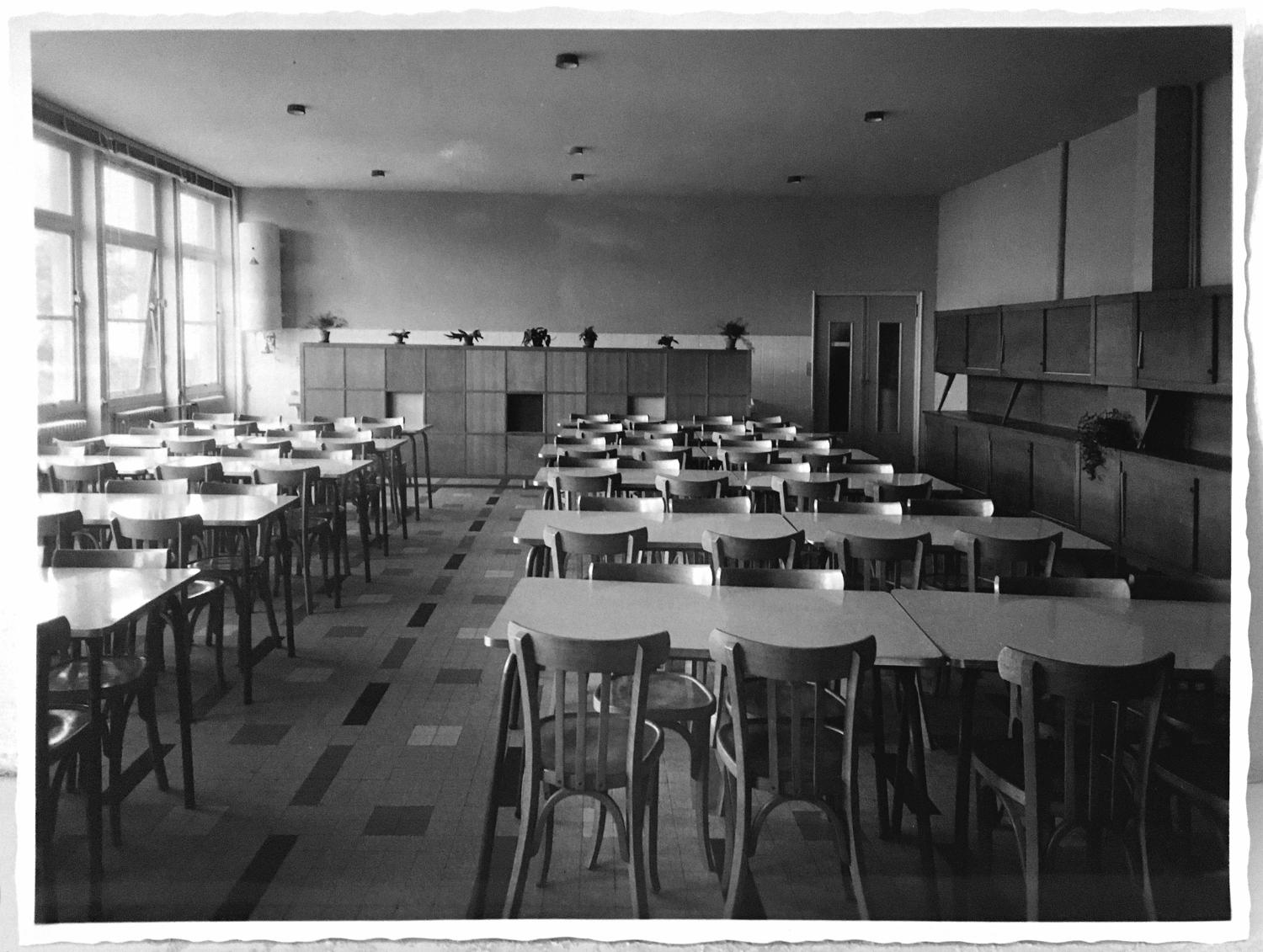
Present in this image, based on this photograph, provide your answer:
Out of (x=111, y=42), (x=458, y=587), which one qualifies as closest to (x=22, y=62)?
(x=111, y=42)

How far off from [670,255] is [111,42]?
431 inches

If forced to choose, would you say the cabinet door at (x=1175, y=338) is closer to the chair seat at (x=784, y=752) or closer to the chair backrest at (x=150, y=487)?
the chair seat at (x=784, y=752)

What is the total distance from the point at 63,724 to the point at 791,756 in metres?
2.28

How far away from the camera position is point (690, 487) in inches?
253

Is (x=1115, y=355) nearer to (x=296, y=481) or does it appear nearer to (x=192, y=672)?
(x=296, y=481)

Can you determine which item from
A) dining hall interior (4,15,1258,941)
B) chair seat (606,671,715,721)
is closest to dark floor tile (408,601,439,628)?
dining hall interior (4,15,1258,941)

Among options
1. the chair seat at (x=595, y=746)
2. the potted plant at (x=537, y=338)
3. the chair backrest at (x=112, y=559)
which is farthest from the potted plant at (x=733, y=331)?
the chair seat at (x=595, y=746)

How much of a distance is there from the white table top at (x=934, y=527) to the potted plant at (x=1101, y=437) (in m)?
2.33

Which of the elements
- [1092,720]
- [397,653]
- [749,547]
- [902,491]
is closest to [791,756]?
[1092,720]

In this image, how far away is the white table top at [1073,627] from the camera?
126 inches

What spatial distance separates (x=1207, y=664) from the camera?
10.3ft

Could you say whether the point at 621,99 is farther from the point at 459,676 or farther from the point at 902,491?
the point at 459,676

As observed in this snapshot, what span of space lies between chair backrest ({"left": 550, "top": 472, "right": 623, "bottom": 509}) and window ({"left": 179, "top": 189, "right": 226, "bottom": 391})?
22.6 ft

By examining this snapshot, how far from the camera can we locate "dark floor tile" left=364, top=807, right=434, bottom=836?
3.69 metres
